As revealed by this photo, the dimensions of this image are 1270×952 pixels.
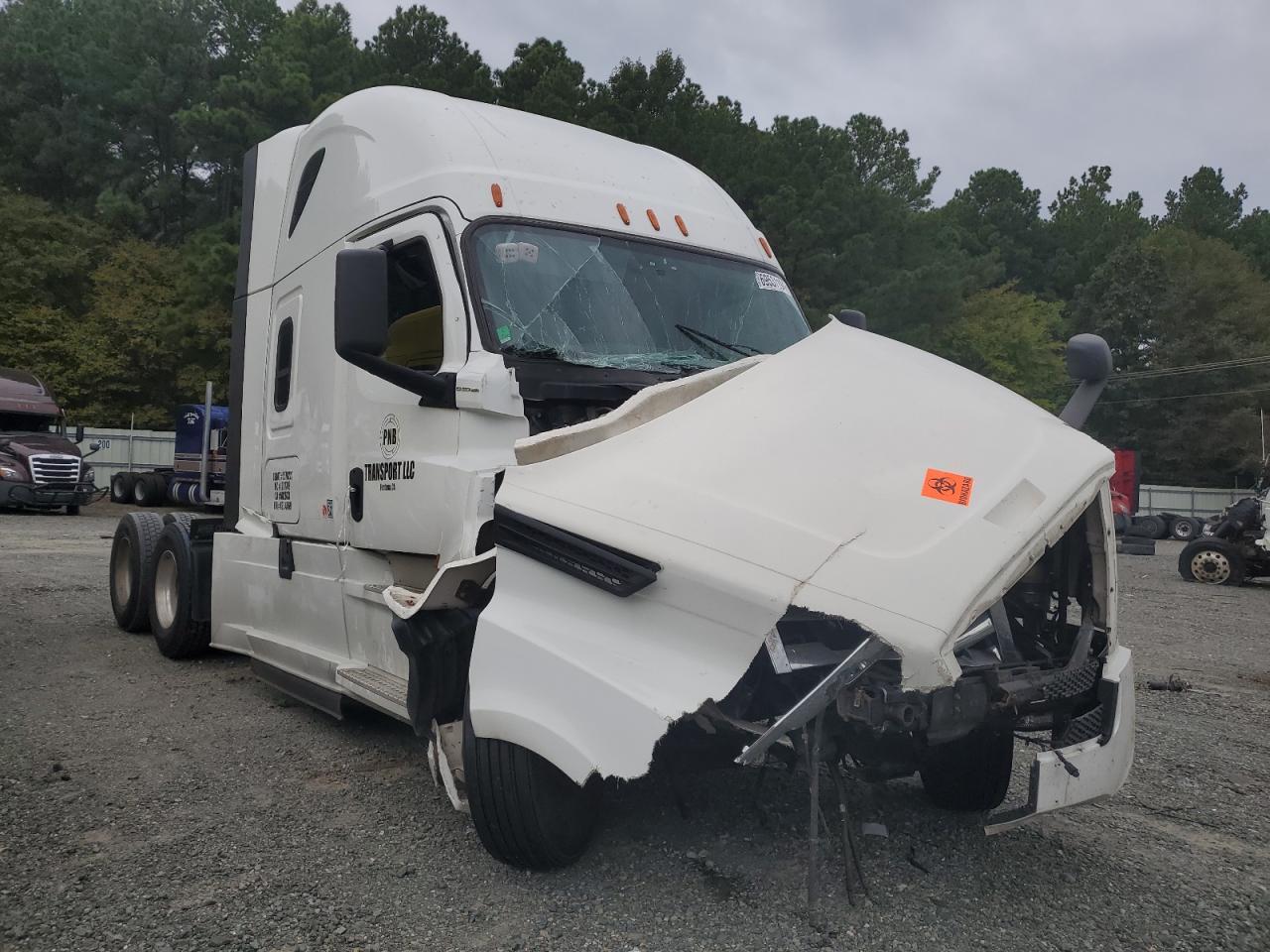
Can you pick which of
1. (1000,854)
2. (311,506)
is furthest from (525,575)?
(311,506)

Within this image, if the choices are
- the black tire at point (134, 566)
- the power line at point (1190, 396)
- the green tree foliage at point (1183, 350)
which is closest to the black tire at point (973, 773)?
the black tire at point (134, 566)

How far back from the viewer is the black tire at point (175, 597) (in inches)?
261

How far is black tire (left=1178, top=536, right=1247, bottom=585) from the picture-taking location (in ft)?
49.2

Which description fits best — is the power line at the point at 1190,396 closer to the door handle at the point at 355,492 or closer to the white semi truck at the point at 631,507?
the white semi truck at the point at 631,507

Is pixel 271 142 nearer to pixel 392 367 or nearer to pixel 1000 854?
pixel 392 367

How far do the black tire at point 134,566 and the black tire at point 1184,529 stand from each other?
27772mm

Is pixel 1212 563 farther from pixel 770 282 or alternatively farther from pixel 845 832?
pixel 845 832

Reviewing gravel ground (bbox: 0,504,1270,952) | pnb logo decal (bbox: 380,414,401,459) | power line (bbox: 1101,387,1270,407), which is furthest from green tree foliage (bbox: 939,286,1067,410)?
pnb logo decal (bbox: 380,414,401,459)

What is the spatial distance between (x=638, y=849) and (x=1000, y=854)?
51.6 inches

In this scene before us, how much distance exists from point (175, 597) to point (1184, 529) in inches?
1112

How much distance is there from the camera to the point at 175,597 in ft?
22.8

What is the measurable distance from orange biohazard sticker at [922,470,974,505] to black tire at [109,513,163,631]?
631cm

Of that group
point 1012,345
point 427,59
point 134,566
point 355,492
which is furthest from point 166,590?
point 1012,345

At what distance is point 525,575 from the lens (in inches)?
118
